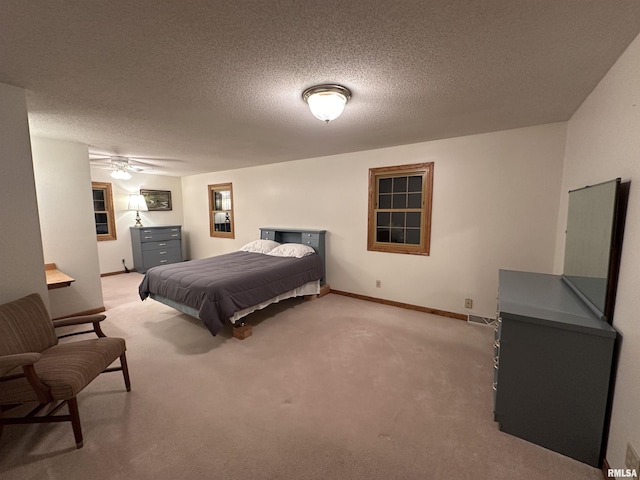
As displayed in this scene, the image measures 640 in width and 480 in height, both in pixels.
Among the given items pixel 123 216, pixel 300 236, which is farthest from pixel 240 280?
pixel 123 216

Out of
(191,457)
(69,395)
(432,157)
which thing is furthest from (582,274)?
(69,395)

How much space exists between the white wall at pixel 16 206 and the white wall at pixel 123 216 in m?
4.02

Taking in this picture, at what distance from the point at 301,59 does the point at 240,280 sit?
2.28 m

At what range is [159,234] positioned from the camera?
6.12 m

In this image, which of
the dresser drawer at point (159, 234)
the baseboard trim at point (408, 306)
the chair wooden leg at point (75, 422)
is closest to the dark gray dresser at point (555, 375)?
the baseboard trim at point (408, 306)

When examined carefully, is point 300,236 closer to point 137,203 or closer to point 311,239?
point 311,239

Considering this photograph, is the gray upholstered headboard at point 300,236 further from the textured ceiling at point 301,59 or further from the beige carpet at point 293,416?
the textured ceiling at point 301,59

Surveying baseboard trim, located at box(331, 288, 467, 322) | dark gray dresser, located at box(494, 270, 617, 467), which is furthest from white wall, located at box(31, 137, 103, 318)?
dark gray dresser, located at box(494, 270, 617, 467)

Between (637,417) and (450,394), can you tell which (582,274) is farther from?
(450,394)

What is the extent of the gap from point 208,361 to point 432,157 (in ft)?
11.6

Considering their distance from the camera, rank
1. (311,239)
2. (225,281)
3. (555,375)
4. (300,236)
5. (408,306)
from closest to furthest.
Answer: (555,375) < (225,281) < (408,306) < (311,239) < (300,236)

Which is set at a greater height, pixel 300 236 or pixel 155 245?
→ pixel 300 236

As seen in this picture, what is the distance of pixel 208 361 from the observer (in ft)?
8.37

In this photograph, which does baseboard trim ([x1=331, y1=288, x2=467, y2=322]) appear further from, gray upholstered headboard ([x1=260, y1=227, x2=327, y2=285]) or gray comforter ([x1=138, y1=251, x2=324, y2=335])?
gray comforter ([x1=138, y1=251, x2=324, y2=335])
